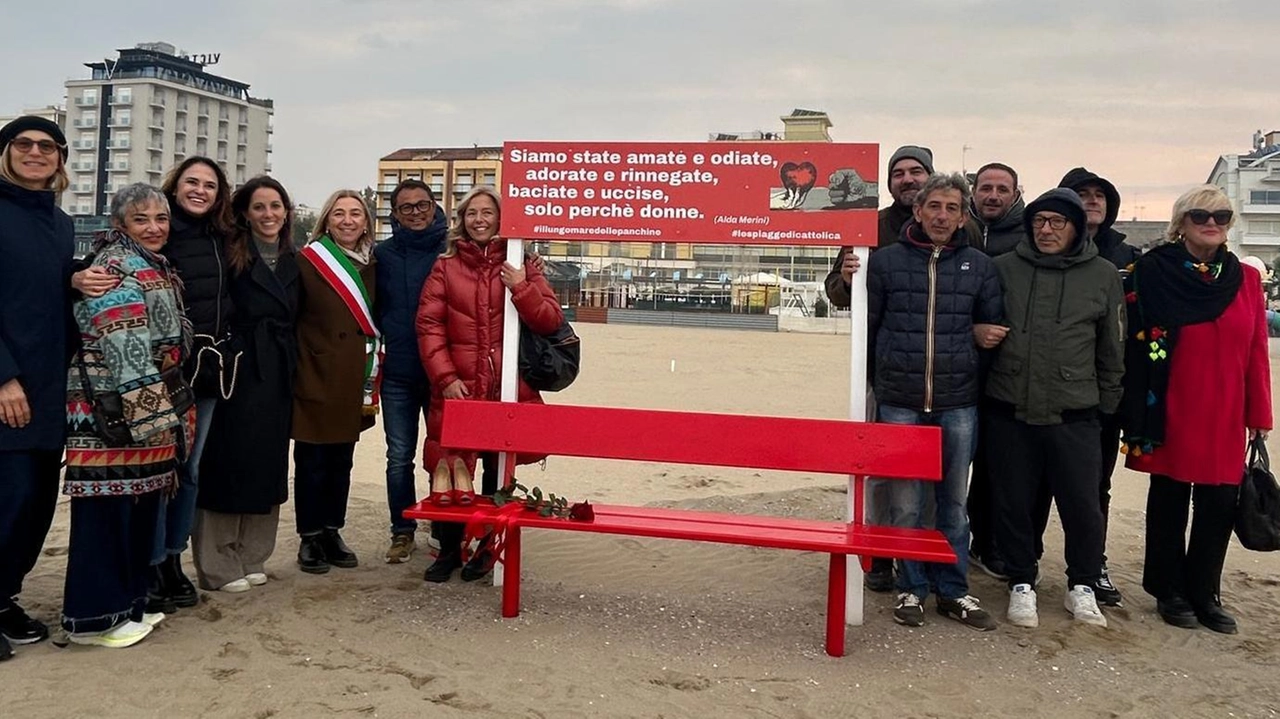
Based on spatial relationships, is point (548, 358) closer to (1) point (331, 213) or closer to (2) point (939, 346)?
(1) point (331, 213)

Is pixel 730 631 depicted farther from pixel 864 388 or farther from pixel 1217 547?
pixel 1217 547

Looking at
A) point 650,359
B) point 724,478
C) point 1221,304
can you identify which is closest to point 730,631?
point 1221,304

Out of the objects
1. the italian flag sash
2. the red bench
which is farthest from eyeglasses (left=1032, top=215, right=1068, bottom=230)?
the italian flag sash

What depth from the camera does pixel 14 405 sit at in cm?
362

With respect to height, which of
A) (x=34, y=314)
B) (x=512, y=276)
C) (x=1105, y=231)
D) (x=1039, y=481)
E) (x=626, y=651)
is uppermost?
(x=1105, y=231)

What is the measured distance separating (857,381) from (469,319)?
212cm

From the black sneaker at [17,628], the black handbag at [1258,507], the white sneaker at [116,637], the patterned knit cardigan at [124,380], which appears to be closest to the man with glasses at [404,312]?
the patterned knit cardigan at [124,380]

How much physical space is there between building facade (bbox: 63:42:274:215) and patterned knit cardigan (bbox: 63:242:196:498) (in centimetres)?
10047

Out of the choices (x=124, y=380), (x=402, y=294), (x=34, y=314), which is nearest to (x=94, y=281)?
(x=34, y=314)

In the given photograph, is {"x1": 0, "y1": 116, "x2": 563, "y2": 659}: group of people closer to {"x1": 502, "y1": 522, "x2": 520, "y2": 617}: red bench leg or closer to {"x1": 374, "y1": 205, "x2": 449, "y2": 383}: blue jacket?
{"x1": 374, "y1": 205, "x2": 449, "y2": 383}: blue jacket

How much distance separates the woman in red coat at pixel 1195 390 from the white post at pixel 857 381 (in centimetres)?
138

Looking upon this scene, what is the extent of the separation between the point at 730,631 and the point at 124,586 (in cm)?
276

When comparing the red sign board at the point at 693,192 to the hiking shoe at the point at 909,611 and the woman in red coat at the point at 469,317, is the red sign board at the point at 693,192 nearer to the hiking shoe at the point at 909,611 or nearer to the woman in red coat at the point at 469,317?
the woman in red coat at the point at 469,317

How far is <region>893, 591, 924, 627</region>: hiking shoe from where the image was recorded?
449 cm
